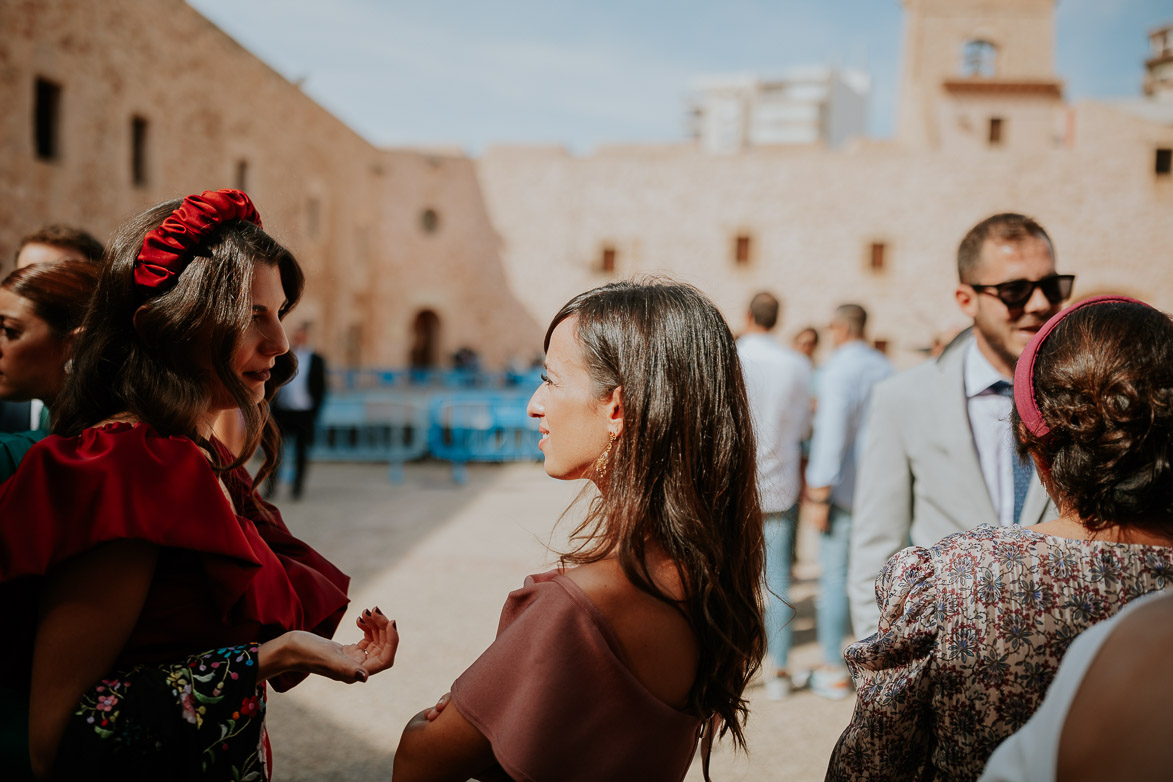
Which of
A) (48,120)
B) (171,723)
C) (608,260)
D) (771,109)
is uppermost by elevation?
(771,109)

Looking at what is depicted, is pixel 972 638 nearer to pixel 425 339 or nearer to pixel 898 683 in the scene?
pixel 898 683

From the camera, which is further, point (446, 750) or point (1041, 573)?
point (1041, 573)

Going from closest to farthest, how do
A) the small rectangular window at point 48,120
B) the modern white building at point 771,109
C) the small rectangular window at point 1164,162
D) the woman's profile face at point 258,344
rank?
the woman's profile face at point 258,344 → the small rectangular window at point 48,120 → the small rectangular window at point 1164,162 → the modern white building at point 771,109

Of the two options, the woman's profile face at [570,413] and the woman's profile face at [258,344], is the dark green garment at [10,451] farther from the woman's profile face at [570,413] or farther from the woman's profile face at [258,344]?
the woman's profile face at [570,413]

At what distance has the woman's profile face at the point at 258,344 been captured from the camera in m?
1.41

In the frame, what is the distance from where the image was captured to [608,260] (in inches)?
931

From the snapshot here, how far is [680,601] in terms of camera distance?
44.8 inches

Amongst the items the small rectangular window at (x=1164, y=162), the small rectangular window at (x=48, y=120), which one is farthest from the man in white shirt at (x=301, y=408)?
the small rectangular window at (x=1164, y=162)

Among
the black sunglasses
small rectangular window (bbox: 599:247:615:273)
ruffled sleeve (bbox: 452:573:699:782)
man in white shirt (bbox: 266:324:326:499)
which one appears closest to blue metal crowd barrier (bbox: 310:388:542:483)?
man in white shirt (bbox: 266:324:326:499)

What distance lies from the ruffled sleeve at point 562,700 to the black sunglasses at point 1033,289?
5.36 ft

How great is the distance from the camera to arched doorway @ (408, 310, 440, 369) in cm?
2492

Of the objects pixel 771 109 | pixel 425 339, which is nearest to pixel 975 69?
pixel 425 339

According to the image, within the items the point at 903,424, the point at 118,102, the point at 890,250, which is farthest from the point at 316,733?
the point at 890,250

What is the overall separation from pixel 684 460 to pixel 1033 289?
1.48 m
